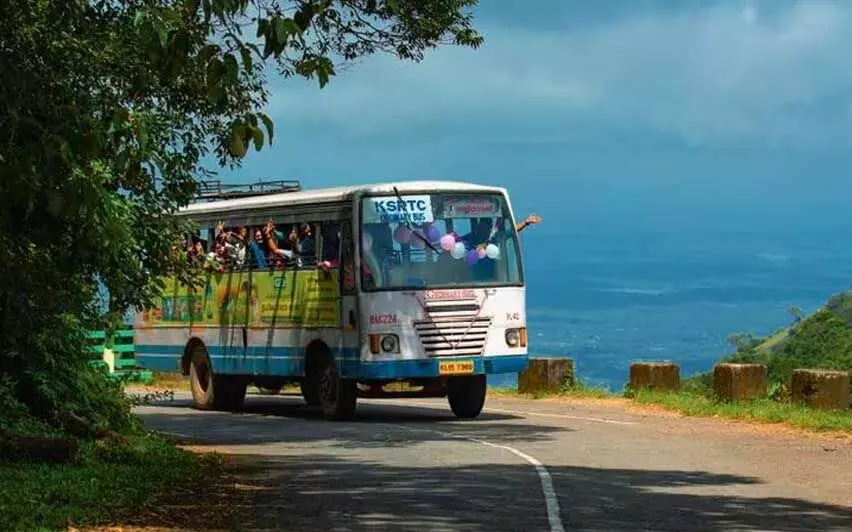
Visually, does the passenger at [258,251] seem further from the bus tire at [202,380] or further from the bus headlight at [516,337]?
the bus headlight at [516,337]

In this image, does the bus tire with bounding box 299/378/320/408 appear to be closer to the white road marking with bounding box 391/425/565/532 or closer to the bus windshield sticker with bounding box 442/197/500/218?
the white road marking with bounding box 391/425/565/532

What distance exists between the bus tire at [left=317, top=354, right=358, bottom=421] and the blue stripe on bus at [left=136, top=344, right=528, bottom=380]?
35 centimetres

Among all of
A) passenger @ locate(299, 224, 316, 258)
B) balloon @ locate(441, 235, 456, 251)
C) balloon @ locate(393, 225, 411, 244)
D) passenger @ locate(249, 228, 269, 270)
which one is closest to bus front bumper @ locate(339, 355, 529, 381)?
balloon @ locate(441, 235, 456, 251)

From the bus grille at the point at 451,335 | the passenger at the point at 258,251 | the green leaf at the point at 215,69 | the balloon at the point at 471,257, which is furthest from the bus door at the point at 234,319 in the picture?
the green leaf at the point at 215,69

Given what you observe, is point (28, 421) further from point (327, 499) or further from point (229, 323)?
point (229, 323)

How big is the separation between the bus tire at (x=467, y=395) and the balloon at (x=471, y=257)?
1.85 m

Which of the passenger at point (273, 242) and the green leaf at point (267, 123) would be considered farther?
the passenger at point (273, 242)

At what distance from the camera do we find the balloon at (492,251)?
26.6 m

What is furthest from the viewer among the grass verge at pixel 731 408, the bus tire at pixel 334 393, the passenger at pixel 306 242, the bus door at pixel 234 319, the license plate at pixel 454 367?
the bus door at pixel 234 319

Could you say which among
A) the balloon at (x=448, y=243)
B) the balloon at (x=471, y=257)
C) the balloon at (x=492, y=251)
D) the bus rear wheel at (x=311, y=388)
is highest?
the balloon at (x=448, y=243)

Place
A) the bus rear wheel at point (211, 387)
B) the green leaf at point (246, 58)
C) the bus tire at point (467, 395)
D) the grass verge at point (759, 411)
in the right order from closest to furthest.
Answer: the green leaf at point (246, 58) < the grass verge at point (759, 411) < the bus tire at point (467, 395) < the bus rear wheel at point (211, 387)

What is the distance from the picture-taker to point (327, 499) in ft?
51.9

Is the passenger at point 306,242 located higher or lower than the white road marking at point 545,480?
higher

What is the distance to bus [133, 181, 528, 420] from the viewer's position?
26.0 m
